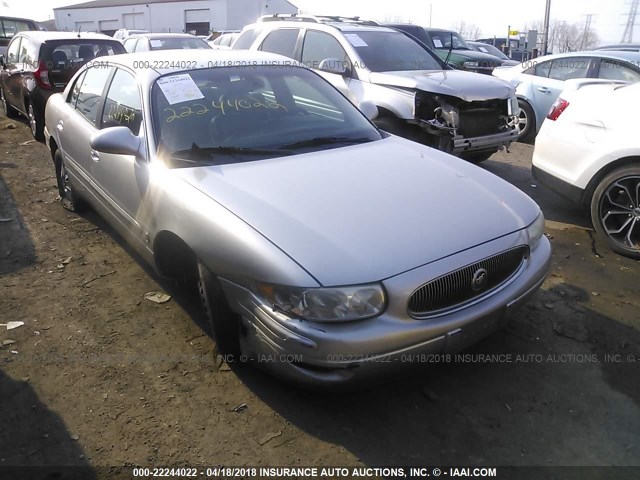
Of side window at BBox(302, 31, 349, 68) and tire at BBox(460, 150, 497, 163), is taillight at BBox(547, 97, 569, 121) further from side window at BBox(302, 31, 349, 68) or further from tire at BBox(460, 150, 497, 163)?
side window at BBox(302, 31, 349, 68)

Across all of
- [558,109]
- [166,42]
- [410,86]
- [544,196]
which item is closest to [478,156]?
[544,196]

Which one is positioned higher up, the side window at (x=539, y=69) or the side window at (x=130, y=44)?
the side window at (x=130, y=44)

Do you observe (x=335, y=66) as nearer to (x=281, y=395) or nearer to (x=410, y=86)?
(x=410, y=86)

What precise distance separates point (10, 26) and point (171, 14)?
3709 cm

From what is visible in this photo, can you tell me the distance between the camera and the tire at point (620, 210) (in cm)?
429

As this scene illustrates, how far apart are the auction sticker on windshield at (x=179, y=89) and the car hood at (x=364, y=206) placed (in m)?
0.62

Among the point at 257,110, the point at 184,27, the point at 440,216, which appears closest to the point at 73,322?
the point at 257,110

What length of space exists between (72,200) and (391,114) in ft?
11.7

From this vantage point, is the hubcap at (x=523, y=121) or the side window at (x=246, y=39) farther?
the hubcap at (x=523, y=121)

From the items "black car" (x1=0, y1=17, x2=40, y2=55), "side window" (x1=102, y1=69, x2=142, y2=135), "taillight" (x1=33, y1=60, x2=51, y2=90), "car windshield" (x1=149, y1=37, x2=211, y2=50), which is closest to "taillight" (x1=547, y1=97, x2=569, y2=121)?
"side window" (x1=102, y1=69, x2=142, y2=135)

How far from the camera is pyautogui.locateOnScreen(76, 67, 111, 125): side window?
428cm

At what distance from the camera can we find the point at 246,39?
8.09m

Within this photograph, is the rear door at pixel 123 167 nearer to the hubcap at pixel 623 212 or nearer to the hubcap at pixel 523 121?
the hubcap at pixel 623 212

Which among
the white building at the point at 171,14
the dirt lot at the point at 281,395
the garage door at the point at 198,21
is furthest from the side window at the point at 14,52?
the garage door at the point at 198,21
